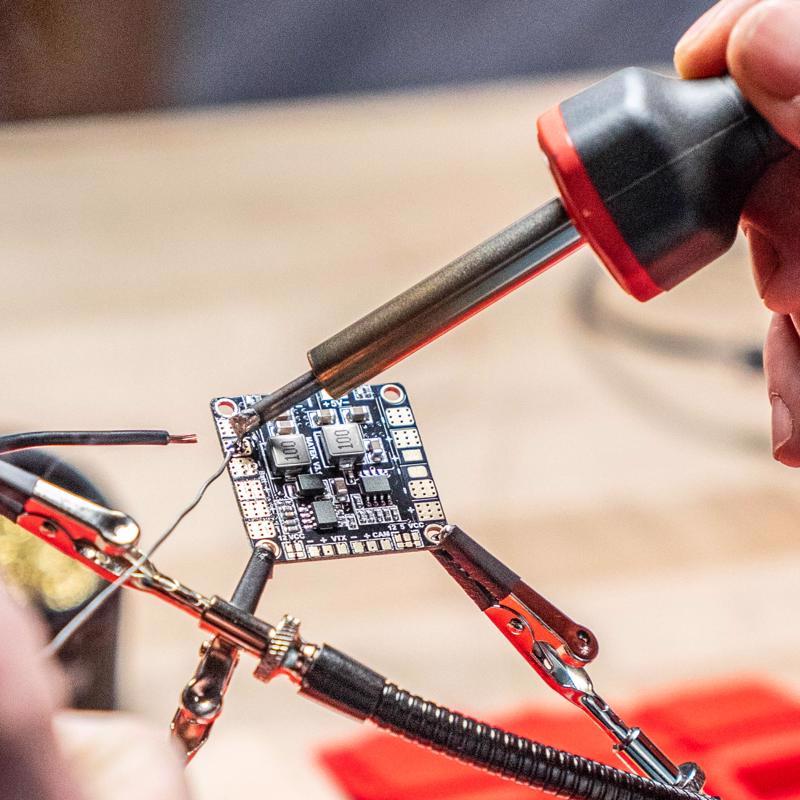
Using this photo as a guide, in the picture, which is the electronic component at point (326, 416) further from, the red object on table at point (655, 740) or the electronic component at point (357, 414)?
the red object on table at point (655, 740)

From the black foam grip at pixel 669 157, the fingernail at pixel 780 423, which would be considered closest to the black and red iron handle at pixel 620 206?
the black foam grip at pixel 669 157

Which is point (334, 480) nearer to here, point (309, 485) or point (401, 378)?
point (309, 485)

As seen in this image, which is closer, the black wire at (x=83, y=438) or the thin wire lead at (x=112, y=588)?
the thin wire lead at (x=112, y=588)

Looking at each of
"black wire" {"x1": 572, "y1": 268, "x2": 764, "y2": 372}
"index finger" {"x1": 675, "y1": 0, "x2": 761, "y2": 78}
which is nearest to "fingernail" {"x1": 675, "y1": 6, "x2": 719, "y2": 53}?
"index finger" {"x1": 675, "y1": 0, "x2": 761, "y2": 78}

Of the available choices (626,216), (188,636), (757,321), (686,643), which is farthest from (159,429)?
(757,321)

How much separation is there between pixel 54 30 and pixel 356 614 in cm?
62

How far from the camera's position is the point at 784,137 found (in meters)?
0.41

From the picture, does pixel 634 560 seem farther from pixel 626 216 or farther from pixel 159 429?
pixel 626 216

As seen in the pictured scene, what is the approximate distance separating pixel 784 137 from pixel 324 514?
0.75 ft

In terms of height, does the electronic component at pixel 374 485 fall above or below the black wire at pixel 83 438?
below

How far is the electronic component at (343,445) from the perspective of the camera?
0.47 metres

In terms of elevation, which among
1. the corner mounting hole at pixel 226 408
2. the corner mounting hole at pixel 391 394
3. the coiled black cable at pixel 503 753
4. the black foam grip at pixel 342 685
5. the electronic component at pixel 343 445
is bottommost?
the coiled black cable at pixel 503 753

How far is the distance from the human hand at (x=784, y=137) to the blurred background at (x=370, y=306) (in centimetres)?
17

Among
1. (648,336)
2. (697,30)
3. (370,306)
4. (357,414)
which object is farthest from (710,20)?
(648,336)
